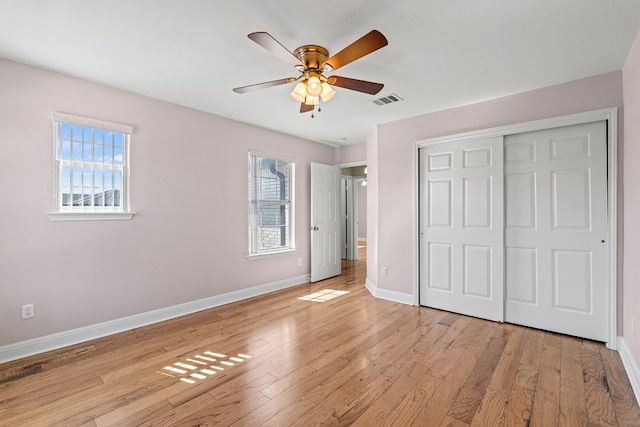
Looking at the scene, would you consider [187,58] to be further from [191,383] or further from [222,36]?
[191,383]

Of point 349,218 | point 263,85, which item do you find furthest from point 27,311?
point 349,218

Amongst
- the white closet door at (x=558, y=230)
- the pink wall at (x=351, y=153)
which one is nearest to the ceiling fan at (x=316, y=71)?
the white closet door at (x=558, y=230)

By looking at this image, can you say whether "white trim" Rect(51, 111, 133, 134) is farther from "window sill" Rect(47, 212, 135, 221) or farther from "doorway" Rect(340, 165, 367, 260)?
"doorway" Rect(340, 165, 367, 260)

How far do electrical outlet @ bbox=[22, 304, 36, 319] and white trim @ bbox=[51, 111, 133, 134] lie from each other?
67.1 inches

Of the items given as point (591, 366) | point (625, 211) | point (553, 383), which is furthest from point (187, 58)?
point (591, 366)

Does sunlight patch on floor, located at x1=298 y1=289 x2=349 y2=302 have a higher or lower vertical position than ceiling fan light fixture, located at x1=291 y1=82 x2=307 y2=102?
lower

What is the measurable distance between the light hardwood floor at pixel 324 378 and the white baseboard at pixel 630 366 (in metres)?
0.05

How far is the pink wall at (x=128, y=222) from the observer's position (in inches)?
99.9

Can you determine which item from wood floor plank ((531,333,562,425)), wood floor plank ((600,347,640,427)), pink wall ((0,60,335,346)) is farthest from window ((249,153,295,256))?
wood floor plank ((600,347,640,427))

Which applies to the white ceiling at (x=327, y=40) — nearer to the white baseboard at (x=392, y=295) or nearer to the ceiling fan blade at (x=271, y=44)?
the ceiling fan blade at (x=271, y=44)

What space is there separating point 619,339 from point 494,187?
1.75 m

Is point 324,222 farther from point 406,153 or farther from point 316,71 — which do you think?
point 316,71

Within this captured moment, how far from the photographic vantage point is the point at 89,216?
288 cm

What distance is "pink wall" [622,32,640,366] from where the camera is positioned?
2.15 m
